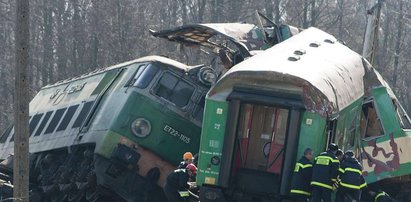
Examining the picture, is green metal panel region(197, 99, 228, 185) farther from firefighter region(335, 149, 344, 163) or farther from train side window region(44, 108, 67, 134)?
train side window region(44, 108, 67, 134)

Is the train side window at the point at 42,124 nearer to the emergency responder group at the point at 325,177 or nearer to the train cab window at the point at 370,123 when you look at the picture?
the train cab window at the point at 370,123

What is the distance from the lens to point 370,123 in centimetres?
1458

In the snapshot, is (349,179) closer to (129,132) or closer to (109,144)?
(129,132)

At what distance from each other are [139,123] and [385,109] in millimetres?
4596

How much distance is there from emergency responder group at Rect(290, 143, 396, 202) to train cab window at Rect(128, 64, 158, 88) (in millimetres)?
4656

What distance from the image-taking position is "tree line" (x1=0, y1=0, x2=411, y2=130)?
40875 millimetres

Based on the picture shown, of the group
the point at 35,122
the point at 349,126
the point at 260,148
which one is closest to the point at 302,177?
the point at 260,148

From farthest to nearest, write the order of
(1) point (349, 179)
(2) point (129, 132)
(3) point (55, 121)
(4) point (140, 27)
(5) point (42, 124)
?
1. (4) point (140, 27)
2. (5) point (42, 124)
3. (3) point (55, 121)
4. (2) point (129, 132)
5. (1) point (349, 179)

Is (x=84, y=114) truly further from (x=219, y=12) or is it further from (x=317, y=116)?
(x=219, y=12)

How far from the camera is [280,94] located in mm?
11453

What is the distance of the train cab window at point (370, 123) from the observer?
14.3 metres

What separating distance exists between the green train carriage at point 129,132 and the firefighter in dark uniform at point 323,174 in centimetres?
417

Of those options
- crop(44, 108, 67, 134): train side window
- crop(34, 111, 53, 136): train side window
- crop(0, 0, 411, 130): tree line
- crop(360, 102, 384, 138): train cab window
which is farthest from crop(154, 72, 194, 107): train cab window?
crop(0, 0, 411, 130): tree line

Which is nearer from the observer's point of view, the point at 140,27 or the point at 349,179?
the point at 349,179
